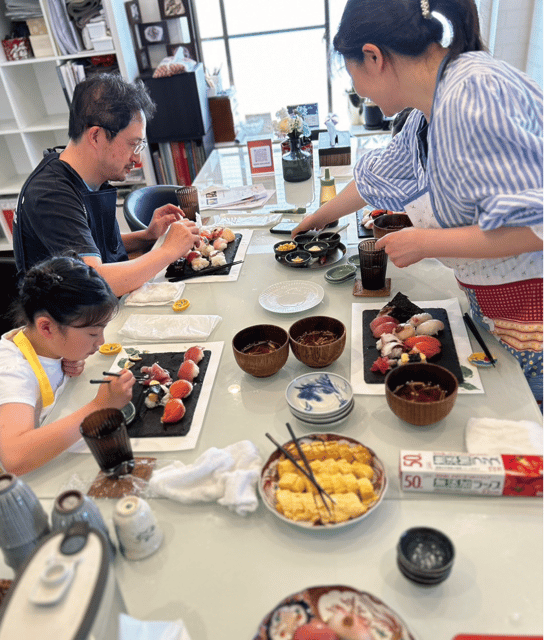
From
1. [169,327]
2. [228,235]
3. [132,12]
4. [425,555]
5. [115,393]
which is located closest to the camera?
[425,555]

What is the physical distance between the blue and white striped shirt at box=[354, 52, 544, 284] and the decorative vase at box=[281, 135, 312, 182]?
5.05 feet

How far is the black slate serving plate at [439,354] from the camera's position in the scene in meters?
1.31

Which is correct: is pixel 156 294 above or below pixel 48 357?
below

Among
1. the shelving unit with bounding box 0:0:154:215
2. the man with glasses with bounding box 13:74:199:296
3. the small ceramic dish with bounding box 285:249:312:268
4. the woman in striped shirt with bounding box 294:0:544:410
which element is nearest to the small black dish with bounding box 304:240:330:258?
the small ceramic dish with bounding box 285:249:312:268

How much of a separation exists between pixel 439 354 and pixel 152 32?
11.7ft

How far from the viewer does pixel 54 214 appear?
1.75 meters

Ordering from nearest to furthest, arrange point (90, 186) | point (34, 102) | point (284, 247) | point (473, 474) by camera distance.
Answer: point (473, 474) < point (90, 186) < point (284, 247) < point (34, 102)

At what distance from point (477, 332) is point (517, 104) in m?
0.58

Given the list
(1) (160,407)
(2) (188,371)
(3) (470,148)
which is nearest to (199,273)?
(2) (188,371)

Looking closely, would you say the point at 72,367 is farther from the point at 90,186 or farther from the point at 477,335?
the point at 477,335

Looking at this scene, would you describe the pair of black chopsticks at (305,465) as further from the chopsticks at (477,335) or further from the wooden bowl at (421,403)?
the chopsticks at (477,335)

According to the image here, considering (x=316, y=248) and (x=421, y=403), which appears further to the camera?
(x=316, y=248)

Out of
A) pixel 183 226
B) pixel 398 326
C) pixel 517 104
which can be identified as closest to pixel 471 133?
pixel 517 104

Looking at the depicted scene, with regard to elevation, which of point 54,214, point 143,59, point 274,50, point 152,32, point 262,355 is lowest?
point 262,355
